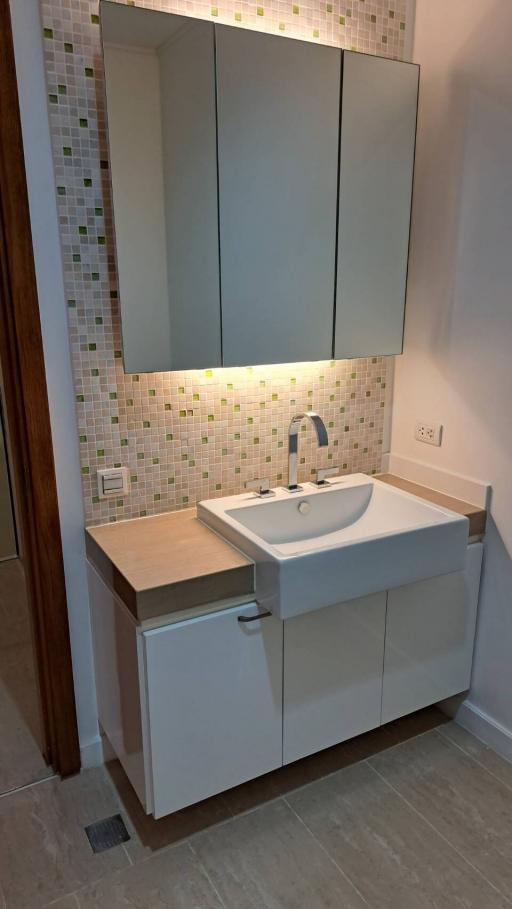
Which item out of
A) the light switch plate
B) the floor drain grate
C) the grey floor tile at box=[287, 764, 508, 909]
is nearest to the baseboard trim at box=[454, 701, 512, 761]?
the grey floor tile at box=[287, 764, 508, 909]

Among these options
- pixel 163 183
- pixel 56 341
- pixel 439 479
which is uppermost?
pixel 163 183

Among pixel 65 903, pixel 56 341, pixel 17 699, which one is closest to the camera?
pixel 65 903

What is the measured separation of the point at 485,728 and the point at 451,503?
77 cm

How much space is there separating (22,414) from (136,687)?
789 mm

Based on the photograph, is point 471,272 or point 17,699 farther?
point 17,699

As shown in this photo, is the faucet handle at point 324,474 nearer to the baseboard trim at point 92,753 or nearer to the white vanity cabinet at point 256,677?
the white vanity cabinet at point 256,677

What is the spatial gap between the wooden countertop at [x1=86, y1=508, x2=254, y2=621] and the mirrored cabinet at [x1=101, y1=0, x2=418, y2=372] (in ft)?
1.57

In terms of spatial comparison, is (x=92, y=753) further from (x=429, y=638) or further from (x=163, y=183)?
(x=163, y=183)

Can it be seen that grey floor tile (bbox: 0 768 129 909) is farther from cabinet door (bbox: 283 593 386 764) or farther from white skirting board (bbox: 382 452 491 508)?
white skirting board (bbox: 382 452 491 508)

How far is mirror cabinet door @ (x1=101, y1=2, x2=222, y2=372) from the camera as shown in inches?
63.3

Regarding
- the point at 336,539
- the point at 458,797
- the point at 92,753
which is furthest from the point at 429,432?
the point at 92,753

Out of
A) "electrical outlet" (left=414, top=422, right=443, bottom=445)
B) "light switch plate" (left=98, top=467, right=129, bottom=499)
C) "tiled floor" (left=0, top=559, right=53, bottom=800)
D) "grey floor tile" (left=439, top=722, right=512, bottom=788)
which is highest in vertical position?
"electrical outlet" (left=414, top=422, right=443, bottom=445)

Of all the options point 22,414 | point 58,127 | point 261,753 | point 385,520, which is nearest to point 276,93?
point 58,127

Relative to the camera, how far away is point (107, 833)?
72.3 inches
